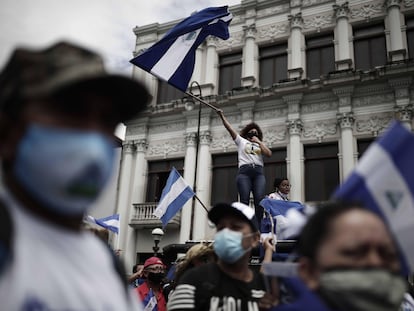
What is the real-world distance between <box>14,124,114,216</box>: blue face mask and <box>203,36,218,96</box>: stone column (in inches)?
670

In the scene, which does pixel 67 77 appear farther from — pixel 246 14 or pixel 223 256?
pixel 246 14

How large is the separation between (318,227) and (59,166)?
0.94 meters

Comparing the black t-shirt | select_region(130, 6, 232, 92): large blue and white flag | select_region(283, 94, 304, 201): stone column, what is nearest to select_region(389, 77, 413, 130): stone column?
select_region(283, 94, 304, 201): stone column

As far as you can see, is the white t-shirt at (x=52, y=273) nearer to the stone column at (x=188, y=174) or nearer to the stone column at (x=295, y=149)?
the stone column at (x=295, y=149)

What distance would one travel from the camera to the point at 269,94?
53.7ft

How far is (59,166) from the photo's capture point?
3.41 feet

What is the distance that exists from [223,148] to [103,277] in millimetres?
15869

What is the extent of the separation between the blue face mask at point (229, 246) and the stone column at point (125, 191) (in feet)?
51.1

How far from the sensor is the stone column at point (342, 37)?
15.6 metres

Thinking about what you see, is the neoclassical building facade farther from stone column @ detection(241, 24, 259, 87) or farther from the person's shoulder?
the person's shoulder

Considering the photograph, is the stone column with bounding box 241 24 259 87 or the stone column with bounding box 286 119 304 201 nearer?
the stone column with bounding box 286 119 304 201

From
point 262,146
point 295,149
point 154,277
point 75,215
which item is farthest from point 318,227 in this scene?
point 295,149

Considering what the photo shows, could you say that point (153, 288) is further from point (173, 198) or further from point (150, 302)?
point (173, 198)

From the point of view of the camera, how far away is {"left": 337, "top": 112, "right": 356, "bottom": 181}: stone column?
1451cm
